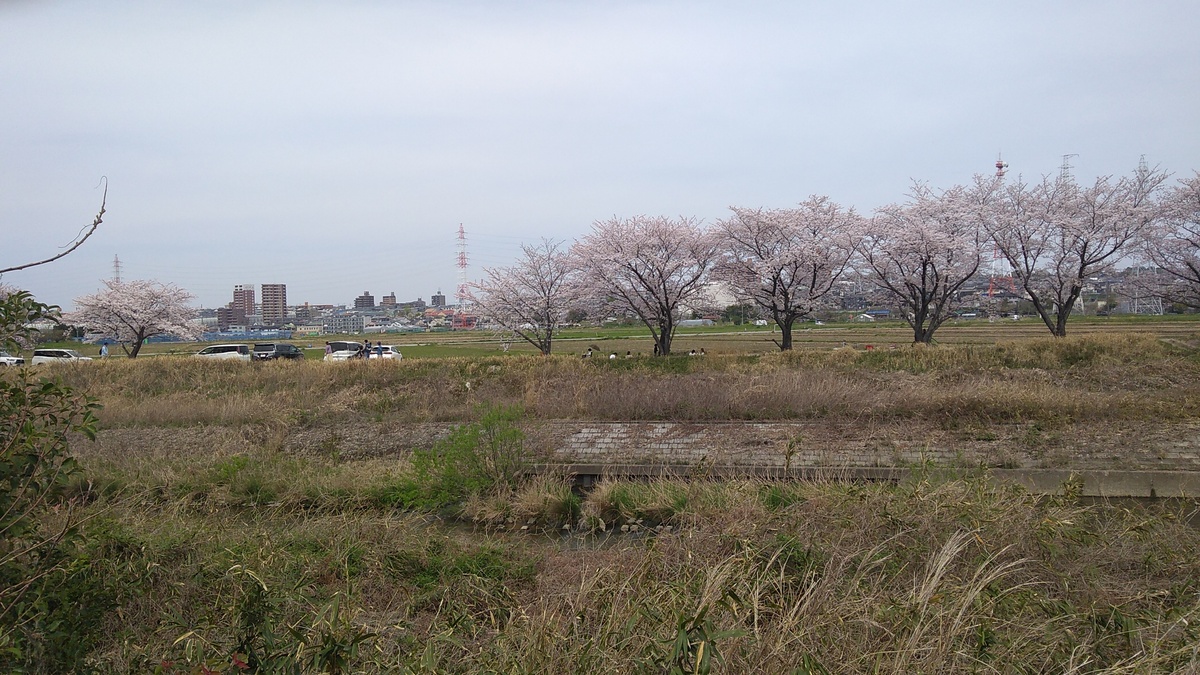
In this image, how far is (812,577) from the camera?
4.33 meters

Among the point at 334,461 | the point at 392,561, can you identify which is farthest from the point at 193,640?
the point at 334,461

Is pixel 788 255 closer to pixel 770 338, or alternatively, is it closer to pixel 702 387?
pixel 770 338

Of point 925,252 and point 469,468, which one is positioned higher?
point 925,252

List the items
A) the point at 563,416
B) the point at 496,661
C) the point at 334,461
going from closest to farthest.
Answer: the point at 496,661, the point at 334,461, the point at 563,416

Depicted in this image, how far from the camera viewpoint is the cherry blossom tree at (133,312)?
42719mm

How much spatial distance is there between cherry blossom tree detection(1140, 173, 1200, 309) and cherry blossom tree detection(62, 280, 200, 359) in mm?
52164

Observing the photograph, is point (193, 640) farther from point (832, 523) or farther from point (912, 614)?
point (832, 523)

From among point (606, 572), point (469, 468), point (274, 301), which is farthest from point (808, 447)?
point (274, 301)

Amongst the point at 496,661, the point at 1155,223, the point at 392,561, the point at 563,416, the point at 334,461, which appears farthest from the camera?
the point at 1155,223

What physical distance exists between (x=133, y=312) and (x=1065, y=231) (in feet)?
164

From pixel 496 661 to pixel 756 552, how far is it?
1816mm

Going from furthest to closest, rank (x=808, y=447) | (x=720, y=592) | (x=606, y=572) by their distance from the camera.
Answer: (x=808, y=447)
(x=606, y=572)
(x=720, y=592)

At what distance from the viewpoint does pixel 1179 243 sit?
29984 mm

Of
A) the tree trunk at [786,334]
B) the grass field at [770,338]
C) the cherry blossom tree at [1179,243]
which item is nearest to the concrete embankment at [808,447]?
the grass field at [770,338]
